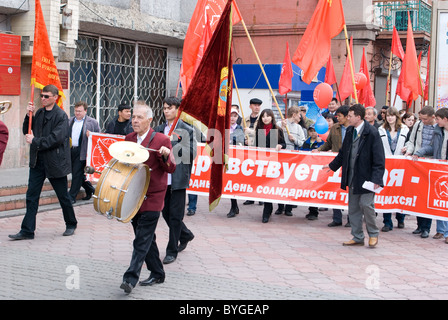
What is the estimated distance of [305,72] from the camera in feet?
41.4

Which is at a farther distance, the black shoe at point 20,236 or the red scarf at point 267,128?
the red scarf at point 267,128

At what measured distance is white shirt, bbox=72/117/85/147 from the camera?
12.4m

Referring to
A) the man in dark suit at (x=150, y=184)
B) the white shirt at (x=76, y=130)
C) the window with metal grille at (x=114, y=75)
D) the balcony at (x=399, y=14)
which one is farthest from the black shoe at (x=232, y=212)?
the balcony at (x=399, y=14)

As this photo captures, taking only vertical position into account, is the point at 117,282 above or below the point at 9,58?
below

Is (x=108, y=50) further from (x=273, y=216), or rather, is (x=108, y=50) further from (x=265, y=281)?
(x=265, y=281)

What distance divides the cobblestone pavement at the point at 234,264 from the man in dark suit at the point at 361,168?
383 millimetres

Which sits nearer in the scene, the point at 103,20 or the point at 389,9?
the point at 103,20

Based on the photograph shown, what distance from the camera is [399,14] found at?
81.9 feet

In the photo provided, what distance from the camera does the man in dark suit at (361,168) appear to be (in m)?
8.99

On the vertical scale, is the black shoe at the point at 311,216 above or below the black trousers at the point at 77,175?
below

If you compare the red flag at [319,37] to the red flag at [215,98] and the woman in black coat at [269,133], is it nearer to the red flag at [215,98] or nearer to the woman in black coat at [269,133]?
the woman in black coat at [269,133]

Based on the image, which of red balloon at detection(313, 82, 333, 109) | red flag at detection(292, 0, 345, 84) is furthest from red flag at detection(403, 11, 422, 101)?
red flag at detection(292, 0, 345, 84)
